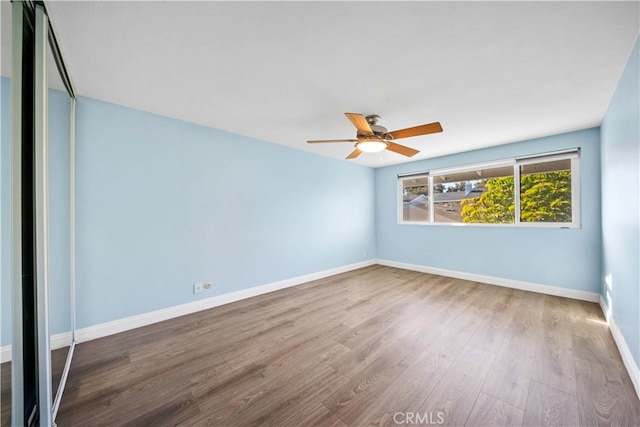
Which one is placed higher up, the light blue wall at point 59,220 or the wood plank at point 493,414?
the light blue wall at point 59,220

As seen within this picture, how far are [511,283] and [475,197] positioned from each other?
58.2 inches

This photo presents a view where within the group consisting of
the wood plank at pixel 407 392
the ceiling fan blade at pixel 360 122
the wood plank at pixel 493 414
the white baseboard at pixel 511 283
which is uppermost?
the ceiling fan blade at pixel 360 122

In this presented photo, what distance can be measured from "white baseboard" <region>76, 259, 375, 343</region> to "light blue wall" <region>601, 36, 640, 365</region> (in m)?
3.50

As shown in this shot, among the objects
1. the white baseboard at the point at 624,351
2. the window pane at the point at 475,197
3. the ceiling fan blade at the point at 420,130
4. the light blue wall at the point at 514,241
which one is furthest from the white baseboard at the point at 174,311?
the white baseboard at the point at 624,351

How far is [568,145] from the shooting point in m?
3.26

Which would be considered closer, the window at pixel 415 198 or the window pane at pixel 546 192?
the window pane at pixel 546 192

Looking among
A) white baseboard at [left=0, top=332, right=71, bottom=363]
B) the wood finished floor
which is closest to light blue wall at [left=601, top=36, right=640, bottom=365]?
the wood finished floor

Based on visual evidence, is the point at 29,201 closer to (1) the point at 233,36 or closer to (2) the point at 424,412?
(1) the point at 233,36

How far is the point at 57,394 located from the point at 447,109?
3.87 m

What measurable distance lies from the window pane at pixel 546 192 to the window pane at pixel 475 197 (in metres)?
0.17

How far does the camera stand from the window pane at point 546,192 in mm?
3355

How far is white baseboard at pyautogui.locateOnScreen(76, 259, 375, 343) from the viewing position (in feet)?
7.43

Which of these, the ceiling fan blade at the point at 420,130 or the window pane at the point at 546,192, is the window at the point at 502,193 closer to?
the window pane at the point at 546,192

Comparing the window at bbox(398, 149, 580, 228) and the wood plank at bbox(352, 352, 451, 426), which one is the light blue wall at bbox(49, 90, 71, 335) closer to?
the wood plank at bbox(352, 352, 451, 426)
